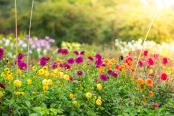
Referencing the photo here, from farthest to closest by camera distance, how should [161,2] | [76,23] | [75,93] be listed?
[76,23]
[161,2]
[75,93]

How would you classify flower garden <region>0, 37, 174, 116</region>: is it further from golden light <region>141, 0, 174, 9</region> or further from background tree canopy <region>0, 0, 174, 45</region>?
background tree canopy <region>0, 0, 174, 45</region>

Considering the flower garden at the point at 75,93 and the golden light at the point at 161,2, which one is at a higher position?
the golden light at the point at 161,2

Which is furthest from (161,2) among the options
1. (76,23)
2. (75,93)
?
(76,23)

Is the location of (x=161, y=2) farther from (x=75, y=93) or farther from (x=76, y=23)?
(x=76, y=23)

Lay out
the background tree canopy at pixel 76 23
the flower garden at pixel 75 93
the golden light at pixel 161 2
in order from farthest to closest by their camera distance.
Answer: the background tree canopy at pixel 76 23
the golden light at pixel 161 2
the flower garden at pixel 75 93

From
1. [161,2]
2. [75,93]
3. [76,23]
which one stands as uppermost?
[76,23]

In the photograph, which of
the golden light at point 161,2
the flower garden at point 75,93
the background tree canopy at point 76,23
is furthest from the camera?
the background tree canopy at point 76,23

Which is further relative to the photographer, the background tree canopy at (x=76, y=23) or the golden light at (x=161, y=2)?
the background tree canopy at (x=76, y=23)

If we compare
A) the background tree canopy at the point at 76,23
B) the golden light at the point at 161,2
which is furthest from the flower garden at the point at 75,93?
the background tree canopy at the point at 76,23

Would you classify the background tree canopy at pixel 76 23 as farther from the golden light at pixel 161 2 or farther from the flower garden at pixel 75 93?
the flower garden at pixel 75 93

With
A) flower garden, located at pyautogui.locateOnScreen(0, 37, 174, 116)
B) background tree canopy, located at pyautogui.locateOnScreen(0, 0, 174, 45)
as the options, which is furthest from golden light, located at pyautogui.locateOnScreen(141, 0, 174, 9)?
flower garden, located at pyautogui.locateOnScreen(0, 37, 174, 116)

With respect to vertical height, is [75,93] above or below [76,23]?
below

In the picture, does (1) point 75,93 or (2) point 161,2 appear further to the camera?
(2) point 161,2

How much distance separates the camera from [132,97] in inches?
90.1
